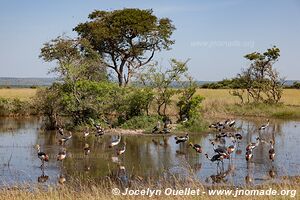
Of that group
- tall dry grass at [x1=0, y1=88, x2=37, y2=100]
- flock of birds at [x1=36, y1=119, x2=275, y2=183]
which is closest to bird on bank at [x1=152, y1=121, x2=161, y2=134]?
flock of birds at [x1=36, y1=119, x2=275, y2=183]

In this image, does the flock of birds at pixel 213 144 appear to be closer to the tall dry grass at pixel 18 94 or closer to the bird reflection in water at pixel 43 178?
the bird reflection in water at pixel 43 178

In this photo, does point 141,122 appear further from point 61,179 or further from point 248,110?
point 248,110

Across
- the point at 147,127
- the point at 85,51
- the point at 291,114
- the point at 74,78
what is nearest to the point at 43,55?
the point at 85,51

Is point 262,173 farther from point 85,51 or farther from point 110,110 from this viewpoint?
point 85,51

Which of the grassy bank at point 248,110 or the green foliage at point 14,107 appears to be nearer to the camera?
the green foliage at point 14,107

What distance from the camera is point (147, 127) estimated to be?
29719mm

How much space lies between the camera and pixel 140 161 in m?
19.5

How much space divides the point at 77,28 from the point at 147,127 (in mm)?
20426

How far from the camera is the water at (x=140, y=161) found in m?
16.3

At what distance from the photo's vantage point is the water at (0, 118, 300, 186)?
53.4 ft

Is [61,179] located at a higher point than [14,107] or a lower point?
lower

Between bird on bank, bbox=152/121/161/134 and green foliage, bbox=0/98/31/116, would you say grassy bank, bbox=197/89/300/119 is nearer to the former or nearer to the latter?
bird on bank, bbox=152/121/161/134

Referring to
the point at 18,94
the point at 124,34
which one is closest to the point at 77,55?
the point at 124,34

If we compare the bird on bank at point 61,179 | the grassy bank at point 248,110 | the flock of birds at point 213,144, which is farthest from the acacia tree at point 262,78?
the bird on bank at point 61,179
